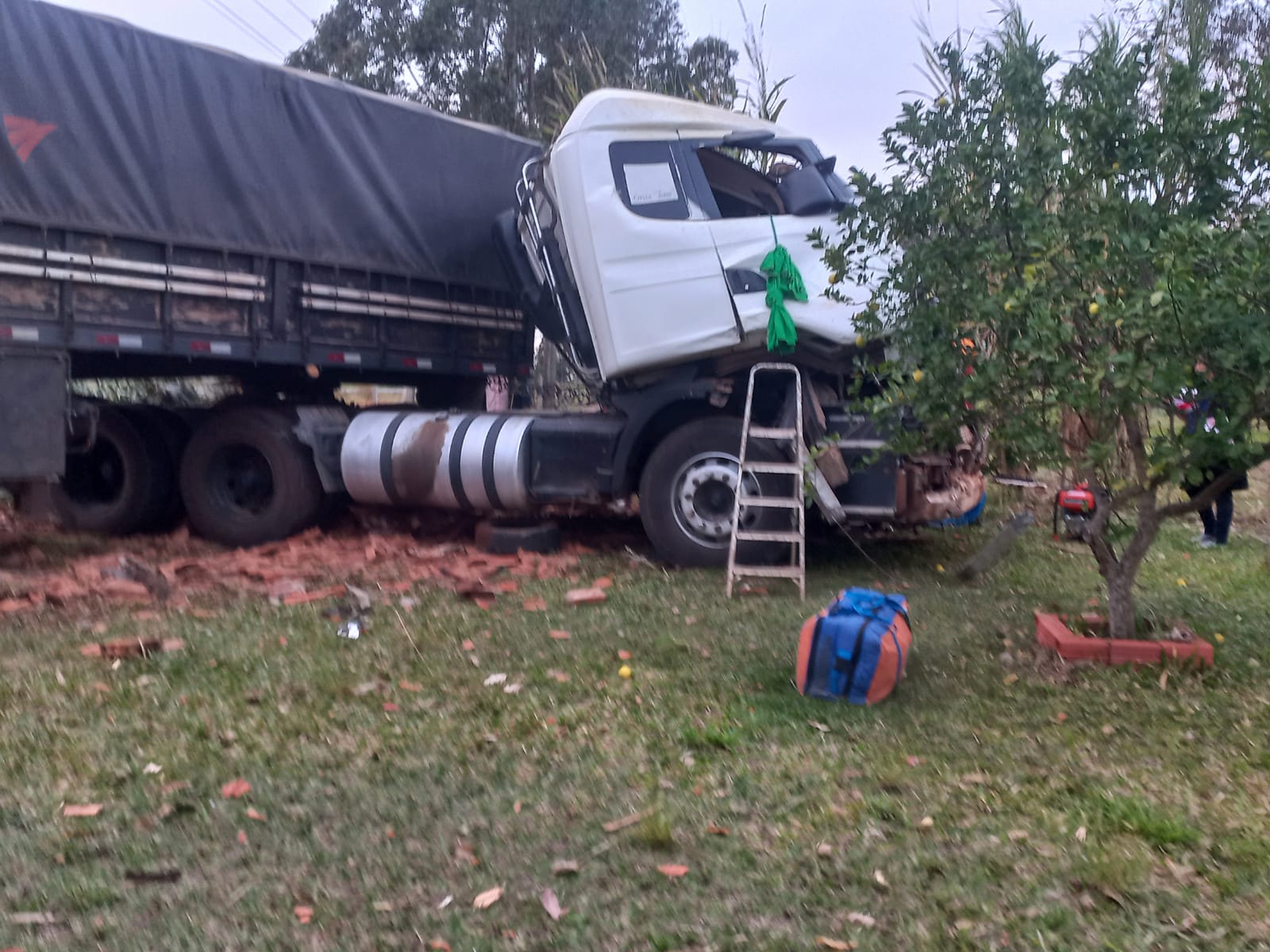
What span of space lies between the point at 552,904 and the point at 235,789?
1313mm

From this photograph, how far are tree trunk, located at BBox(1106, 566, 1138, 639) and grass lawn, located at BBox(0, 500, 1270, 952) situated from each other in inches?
14.5

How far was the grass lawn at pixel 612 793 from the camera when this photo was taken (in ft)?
9.56

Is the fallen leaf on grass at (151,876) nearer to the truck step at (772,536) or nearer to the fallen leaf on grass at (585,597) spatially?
the fallen leaf on grass at (585,597)

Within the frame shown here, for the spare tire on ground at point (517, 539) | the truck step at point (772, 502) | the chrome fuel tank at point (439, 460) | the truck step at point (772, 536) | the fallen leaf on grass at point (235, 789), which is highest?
the chrome fuel tank at point (439, 460)

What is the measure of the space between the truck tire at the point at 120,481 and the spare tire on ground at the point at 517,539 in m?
2.85

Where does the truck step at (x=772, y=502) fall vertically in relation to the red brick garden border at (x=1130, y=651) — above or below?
above

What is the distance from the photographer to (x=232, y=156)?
306 inches

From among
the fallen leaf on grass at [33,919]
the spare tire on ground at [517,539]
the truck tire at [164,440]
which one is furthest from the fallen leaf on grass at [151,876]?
the truck tire at [164,440]

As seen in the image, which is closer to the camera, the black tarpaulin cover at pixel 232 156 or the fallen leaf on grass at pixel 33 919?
the fallen leaf on grass at pixel 33 919

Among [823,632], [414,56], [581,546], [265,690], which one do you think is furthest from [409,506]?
[414,56]

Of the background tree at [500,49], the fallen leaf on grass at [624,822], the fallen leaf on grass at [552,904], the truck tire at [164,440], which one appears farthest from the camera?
the background tree at [500,49]

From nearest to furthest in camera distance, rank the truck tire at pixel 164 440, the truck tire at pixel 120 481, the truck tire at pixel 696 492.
→ 1. the truck tire at pixel 696 492
2. the truck tire at pixel 120 481
3. the truck tire at pixel 164 440

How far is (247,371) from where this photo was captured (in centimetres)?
884

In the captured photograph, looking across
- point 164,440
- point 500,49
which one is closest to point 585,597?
point 164,440
